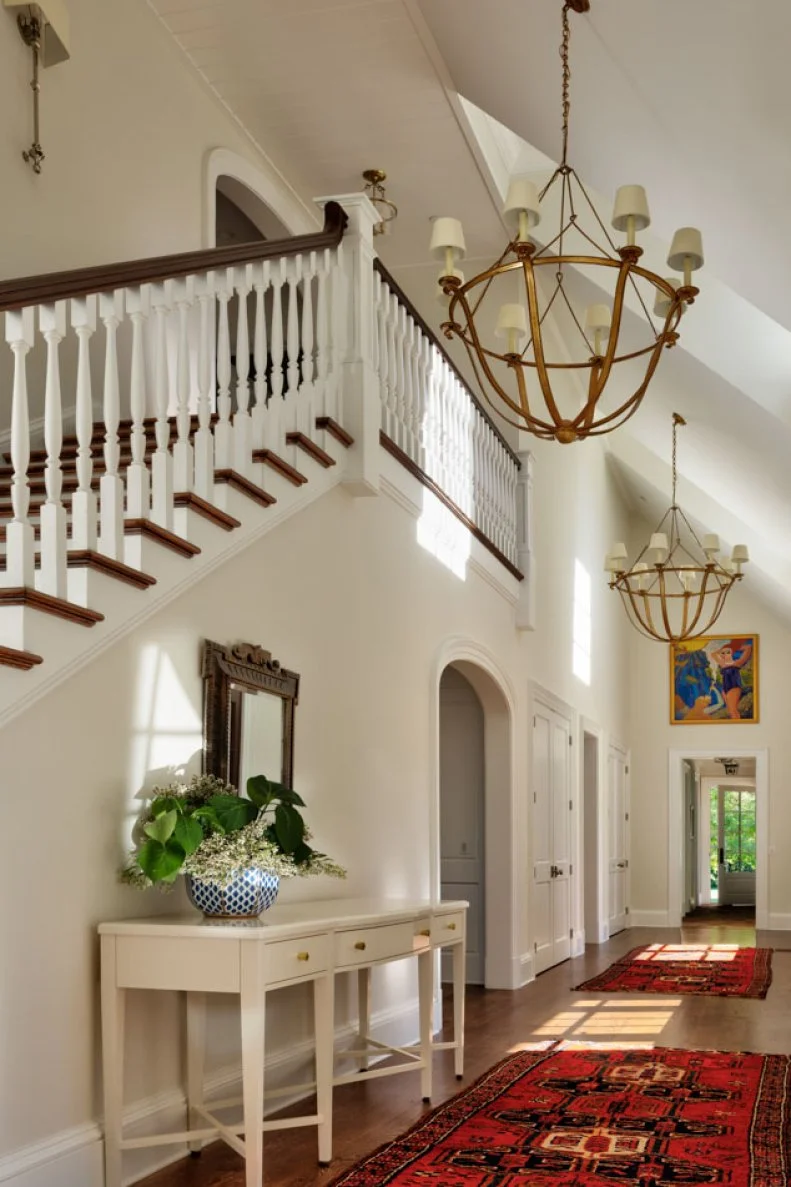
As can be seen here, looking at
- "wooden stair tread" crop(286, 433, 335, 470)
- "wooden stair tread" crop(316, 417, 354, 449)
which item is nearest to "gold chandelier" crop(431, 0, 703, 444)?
"wooden stair tread" crop(316, 417, 354, 449)

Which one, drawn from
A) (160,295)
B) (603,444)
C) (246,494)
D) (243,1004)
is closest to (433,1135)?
(243,1004)

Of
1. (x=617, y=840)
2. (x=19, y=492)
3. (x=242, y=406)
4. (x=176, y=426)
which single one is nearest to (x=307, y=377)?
(x=242, y=406)

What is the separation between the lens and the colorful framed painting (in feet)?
53.3

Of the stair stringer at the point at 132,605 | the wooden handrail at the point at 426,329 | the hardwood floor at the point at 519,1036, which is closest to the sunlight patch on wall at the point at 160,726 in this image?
the stair stringer at the point at 132,605

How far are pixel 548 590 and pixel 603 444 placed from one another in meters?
4.29

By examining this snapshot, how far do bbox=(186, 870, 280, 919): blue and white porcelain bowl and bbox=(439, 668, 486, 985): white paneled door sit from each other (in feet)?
17.5

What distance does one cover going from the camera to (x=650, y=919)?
16.2 metres

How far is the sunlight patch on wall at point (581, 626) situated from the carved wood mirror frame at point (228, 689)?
776 cm

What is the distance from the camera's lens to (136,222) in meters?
6.87

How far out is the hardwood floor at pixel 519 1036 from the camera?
4.33 meters

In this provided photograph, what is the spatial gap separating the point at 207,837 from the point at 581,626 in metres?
9.29

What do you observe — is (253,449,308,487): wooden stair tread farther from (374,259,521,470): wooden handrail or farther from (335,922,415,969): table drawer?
(335,922,415,969): table drawer

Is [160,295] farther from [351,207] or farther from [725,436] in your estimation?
[725,436]

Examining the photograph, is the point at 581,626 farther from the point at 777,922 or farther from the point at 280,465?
the point at 280,465
